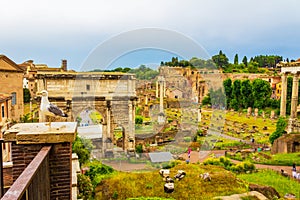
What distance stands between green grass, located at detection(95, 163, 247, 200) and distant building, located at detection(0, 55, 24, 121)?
373 inches

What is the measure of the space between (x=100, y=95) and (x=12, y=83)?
6.01m

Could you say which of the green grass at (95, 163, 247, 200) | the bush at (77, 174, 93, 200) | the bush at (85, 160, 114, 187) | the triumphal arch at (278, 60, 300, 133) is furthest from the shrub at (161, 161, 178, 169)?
the triumphal arch at (278, 60, 300, 133)

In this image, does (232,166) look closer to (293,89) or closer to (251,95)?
(293,89)

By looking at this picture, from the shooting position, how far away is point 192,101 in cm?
1215

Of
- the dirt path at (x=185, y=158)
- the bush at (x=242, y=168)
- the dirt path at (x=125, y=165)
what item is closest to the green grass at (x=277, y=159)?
the dirt path at (x=185, y=158)

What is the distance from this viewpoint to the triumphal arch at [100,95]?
14.8m

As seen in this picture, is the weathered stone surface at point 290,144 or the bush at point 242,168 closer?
the bush at point 242,168

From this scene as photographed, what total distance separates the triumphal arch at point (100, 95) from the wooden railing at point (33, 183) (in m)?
12.2

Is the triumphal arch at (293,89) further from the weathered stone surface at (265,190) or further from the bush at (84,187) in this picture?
the bush at (84,187)

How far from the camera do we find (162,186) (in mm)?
8391

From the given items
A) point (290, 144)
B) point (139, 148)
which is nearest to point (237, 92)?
point (290, 144)

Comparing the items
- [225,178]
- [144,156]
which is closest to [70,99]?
[144,156]

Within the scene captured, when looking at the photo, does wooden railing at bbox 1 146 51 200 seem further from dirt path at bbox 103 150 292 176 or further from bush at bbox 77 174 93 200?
dirt path at bbox 103 150 292 176

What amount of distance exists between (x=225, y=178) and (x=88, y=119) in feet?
79.6
